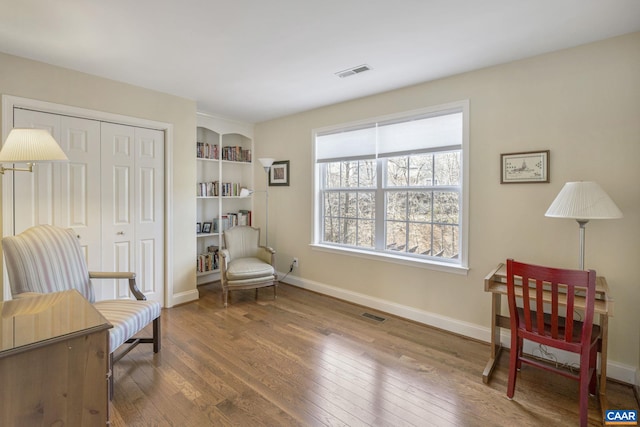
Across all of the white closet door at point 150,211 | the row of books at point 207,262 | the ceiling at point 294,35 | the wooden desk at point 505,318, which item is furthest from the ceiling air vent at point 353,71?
the row of books at point 207,262

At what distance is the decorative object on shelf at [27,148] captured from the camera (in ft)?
5.77

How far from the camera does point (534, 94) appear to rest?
8.36 ft

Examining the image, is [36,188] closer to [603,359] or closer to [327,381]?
[327,381]

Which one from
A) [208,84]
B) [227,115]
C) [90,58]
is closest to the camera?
[90,58]

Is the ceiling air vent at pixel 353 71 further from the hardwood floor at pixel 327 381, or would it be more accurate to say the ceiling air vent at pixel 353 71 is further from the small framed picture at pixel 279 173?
the hardwood floor at pixel 327 381

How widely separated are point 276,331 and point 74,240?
6.19 feet

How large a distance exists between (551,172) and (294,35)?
2.30 m

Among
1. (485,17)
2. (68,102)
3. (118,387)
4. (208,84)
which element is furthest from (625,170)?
(68,102)

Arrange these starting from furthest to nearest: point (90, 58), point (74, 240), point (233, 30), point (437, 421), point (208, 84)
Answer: point (208, 84), point (90, 58), point (74, 240), point (233, 30), point (437, 421)

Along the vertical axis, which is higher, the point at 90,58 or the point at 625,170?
the point at 90,58

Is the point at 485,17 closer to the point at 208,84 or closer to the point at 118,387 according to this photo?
the point at 208,84

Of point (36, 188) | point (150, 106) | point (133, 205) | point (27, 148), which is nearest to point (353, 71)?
point (150, 106)

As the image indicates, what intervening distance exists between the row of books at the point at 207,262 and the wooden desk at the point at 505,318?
3632 mm

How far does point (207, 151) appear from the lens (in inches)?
174
